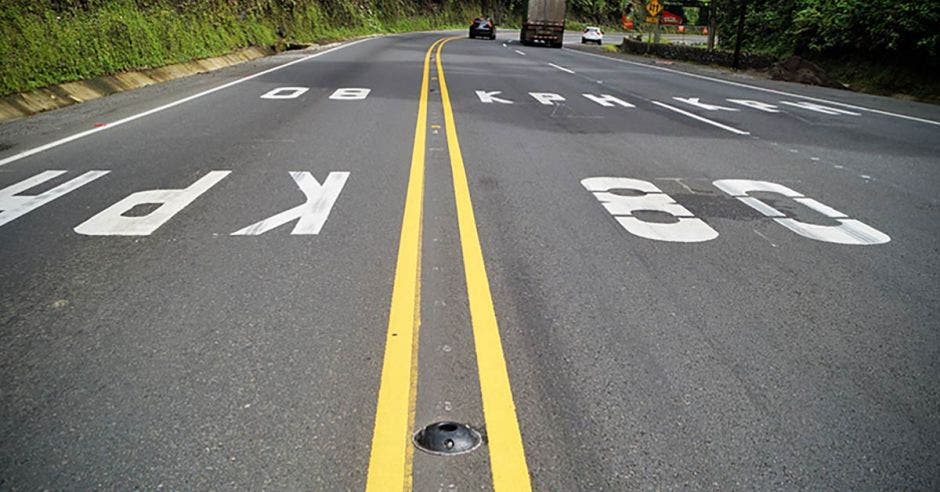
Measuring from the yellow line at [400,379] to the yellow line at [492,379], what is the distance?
302mm

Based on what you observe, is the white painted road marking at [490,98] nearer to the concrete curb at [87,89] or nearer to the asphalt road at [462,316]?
the asphalt road at [462,316]

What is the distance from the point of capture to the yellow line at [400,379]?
2.41m

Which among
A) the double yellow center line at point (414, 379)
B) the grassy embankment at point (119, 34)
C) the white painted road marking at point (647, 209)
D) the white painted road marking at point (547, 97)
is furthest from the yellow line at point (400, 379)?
the grassy embankment at point (119, 34)

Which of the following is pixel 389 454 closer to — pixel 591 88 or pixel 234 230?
pixel 234 230

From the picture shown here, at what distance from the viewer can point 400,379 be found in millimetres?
2996

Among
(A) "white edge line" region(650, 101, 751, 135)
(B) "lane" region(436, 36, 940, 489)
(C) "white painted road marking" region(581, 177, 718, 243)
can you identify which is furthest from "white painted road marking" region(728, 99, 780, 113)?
(C) "white painted road marking" region(581, 177, 718, 243)

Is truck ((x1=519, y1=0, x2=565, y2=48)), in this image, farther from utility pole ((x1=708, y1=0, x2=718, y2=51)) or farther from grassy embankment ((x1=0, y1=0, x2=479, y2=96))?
grassy embankment ((x1=0, y1=0, x2=479, y2=96))

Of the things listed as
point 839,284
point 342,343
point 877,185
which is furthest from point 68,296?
point 877,185

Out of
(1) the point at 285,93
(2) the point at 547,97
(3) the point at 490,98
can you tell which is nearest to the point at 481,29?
(2) the point at 547,97

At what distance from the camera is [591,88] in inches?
619

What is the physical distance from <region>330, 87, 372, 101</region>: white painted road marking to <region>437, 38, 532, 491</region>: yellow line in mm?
7778

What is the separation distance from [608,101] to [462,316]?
1059cm

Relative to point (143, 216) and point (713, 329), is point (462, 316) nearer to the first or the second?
point (713, 329)

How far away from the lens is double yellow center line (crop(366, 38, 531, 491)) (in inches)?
95.0
